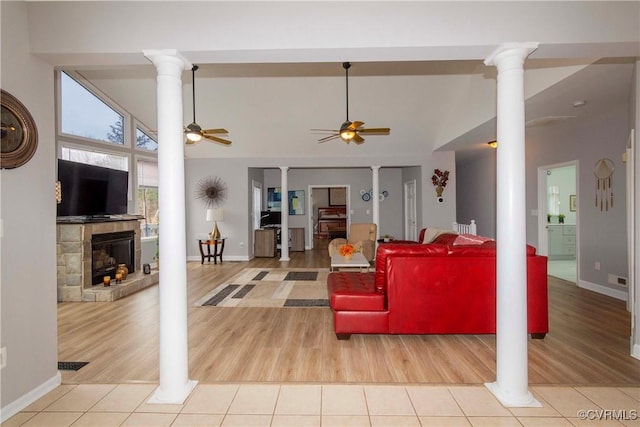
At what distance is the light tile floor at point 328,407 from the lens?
1.97 m

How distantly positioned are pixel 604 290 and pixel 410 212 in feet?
14.6

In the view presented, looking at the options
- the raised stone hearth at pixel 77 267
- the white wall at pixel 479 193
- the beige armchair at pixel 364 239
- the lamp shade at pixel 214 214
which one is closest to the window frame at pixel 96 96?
the raised stone hearth at pixel 77 267

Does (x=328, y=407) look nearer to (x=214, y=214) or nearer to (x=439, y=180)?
(x=214, y=214)

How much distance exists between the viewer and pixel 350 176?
32.6ft

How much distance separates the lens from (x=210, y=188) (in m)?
7.85

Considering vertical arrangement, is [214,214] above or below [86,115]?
below

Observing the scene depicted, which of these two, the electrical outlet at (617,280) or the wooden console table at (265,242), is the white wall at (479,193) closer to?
the electrical outlet at (617,280)

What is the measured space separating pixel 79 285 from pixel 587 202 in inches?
300

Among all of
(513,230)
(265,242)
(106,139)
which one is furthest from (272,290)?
(106,139)

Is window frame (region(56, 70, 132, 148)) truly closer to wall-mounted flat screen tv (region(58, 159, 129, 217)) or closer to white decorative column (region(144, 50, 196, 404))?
wall-mounted flat screen tv (region(58, 159, 129, 217))

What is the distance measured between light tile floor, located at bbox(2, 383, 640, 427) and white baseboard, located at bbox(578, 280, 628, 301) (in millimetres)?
2862

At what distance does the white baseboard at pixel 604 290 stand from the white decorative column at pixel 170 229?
5.45 m

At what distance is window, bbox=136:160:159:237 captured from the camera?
6.84 metres

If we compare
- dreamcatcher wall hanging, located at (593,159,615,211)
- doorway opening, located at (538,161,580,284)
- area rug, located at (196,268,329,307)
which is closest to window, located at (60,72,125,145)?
area rug, located at (196,268,329,307)
